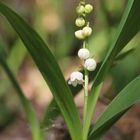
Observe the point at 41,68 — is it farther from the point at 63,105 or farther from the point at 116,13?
the point at 116,13

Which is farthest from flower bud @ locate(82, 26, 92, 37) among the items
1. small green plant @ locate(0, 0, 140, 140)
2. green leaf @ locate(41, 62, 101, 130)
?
green leaf @ locate(41, 62, 101, 130)

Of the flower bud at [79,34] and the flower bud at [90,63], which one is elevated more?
the flower bud at [79,34]

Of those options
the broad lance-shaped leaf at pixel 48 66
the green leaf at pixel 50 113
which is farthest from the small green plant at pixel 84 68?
the green leaf at pixel 50 113

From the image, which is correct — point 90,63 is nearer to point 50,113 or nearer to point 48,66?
point 48,66

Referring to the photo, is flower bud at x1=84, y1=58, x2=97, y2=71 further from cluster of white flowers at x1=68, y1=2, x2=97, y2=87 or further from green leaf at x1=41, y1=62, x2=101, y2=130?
green leaf at x1=41, y1=62, x2=101, y2=130

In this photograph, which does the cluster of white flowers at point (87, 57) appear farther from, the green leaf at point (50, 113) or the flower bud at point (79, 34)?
the green leaf at point (50, 113)

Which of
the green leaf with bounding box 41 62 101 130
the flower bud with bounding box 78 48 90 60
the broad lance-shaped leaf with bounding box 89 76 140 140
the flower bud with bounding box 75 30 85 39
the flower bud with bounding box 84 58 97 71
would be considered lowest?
the green leaf with bounding box 41 62 101 130

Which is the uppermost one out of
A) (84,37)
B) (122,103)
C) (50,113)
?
(84,37)

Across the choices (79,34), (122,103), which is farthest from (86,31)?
(122,103)

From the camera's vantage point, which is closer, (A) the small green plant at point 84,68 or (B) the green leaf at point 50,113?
(A) the small green plant at point 84,68
